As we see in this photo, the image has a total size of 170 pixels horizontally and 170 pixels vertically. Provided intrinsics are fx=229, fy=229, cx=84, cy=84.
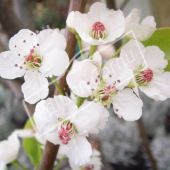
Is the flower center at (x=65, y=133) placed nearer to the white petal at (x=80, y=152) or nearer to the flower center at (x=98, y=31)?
the white petal at (x=80, y=152)

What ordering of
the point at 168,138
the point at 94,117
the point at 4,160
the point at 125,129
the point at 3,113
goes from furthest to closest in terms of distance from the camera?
the point at 3,113 → the point at 125,129 → the point at 168,138 → the point at 4,160 → the point at 94,117

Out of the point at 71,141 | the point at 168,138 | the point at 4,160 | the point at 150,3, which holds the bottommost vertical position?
the point at 168,138

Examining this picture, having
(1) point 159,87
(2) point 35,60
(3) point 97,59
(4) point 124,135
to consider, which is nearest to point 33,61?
(2) point 35,60

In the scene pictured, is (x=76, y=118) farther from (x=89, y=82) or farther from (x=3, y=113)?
(x=3, y=113)

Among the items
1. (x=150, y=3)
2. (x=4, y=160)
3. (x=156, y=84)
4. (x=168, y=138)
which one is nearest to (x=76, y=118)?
(x=156, y=84)

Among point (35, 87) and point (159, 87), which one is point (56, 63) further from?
point (159, 87)

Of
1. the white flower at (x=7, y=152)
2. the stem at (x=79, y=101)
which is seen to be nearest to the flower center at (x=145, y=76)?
the stem at (x=79, y=101)
